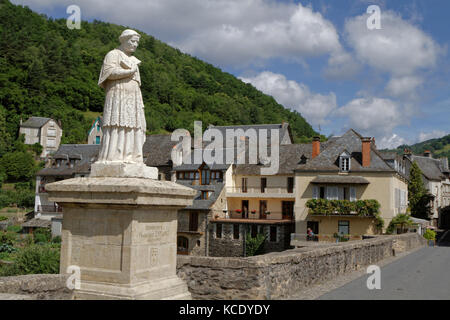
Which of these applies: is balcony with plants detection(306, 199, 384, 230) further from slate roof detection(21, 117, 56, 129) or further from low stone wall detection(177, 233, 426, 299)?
slate roof detection(21, 117, 56, 129)

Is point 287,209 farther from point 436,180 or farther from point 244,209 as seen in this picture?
point 436,180

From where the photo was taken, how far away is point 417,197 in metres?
57.5

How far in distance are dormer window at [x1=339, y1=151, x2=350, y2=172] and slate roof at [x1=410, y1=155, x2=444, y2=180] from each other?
1308 inches

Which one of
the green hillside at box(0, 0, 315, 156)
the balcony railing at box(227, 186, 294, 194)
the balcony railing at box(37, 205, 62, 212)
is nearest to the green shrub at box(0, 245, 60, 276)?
the balcony railing at box(227, 186, 294, 194)

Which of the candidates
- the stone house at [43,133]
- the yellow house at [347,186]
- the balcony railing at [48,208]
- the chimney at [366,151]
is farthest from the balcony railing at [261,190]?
the stone house at [43,133]

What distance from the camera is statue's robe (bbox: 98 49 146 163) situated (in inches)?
264

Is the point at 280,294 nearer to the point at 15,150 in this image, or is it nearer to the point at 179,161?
the point at 179,161

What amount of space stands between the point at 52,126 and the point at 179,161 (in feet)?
132

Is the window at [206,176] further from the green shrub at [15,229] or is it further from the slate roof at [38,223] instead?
the green shrub at [15,229]

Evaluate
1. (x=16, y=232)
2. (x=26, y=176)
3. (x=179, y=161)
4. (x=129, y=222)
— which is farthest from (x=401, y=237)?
(x=26, y=176)

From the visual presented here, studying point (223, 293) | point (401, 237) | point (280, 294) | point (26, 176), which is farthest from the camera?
point (26, 176)

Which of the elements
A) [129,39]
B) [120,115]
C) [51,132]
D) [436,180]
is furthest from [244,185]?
[51,132]

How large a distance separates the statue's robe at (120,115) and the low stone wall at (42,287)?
182 cm

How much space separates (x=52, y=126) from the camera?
83375mm
